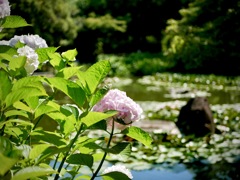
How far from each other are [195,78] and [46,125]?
342 inches

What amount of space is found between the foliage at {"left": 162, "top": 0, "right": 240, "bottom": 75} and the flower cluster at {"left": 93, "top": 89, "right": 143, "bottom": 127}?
1388cm

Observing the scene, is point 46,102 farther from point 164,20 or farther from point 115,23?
point 164,20

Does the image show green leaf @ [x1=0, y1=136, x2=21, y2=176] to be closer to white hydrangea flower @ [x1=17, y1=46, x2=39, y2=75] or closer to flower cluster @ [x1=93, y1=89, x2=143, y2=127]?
flower cluster @ [x1=93, y1=89, x2=143, y2=127]

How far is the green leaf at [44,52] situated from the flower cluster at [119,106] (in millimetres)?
273

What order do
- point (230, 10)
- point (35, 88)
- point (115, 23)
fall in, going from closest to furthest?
point (35, 88)
point (230, 10)
point (115, 23)

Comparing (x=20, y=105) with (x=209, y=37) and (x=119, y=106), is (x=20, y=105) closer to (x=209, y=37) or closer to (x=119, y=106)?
(x=119, y=106)

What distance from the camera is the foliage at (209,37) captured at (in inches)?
572

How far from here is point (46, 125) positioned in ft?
23.8

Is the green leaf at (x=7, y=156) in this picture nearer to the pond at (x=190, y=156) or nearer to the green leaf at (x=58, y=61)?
the green leaf at (x=58, y=61)

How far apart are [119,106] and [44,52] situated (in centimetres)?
35

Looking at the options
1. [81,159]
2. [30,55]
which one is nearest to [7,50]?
[30,55]

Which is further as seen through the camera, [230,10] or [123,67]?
[123,67]

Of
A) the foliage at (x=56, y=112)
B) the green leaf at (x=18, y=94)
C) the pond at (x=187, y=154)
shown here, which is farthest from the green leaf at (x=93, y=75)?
the pond at (x=187, y=154)

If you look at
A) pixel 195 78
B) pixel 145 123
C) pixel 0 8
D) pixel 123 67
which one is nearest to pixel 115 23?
pixel 123 67
